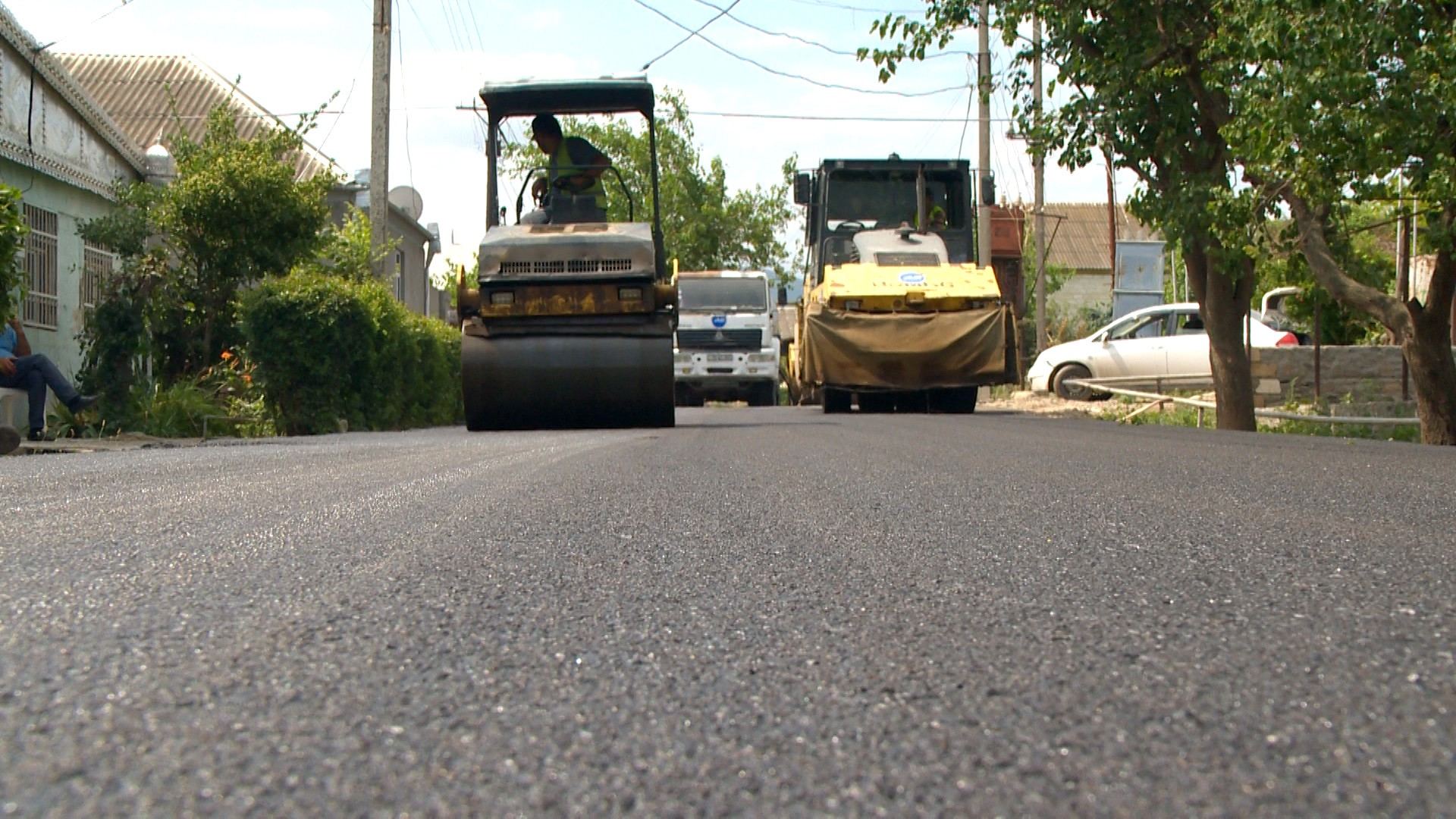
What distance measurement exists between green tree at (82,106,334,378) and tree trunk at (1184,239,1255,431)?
9471 mm

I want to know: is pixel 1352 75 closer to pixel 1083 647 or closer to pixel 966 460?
pixel 966 460

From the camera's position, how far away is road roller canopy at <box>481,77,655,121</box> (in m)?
11.4

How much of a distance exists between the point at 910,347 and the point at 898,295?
0.62 metres

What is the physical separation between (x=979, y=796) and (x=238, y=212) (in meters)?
15.4

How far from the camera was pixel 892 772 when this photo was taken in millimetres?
1772

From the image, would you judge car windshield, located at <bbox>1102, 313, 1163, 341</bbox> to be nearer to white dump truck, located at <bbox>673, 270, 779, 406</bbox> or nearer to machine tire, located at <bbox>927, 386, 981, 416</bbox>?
white dump truck, located at <bbox>673, 270, 779, 406</bbox>

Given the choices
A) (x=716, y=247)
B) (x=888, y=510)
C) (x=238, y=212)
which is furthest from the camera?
(x=716, y=247)

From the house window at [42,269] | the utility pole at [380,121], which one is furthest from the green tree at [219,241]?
the utility pole at [380,121]

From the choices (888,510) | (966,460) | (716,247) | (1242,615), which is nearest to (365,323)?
(966,460)

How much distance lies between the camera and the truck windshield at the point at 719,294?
83.5ft

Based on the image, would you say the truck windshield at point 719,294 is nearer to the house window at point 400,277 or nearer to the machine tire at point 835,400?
the machine tire at point 835,400

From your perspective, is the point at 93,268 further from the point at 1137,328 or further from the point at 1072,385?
the point at 1137,328

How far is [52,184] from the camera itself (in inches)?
670

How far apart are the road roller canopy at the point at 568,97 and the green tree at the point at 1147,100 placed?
9.69 feet
